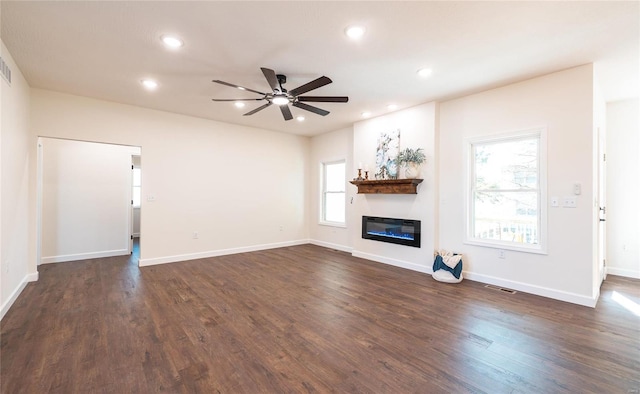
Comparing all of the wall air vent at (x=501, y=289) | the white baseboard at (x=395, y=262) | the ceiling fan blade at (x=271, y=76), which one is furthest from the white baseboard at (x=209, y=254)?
the wall air vent at (x=501, y=289)

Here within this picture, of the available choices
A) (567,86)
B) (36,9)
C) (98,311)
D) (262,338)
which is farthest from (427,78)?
(98,311)

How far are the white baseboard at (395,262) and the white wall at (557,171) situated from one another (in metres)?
0.67

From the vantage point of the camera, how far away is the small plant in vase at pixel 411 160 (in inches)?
186

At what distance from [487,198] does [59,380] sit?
516 cm

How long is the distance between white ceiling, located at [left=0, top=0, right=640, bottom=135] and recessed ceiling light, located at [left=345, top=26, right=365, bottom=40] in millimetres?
68

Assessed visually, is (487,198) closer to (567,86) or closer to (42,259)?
(567,86)

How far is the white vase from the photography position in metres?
4.77

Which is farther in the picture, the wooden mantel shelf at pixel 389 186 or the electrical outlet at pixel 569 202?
the wooden mantel shelf at pixel 389 186

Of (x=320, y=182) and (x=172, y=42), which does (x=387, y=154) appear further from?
(x=172, y=42)

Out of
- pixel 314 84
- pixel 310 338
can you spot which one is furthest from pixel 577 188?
pixel 310 338

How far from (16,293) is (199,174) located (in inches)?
121

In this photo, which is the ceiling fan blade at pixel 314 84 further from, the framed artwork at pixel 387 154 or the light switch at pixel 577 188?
the light switch at pixel 577 188

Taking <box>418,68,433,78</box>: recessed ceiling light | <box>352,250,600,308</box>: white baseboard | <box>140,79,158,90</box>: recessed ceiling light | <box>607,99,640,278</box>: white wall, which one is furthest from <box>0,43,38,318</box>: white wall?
<box>607,99,640,278</box>: white wall

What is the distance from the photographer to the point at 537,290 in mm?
3600
